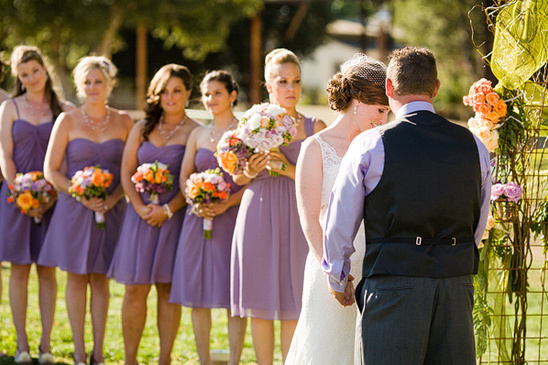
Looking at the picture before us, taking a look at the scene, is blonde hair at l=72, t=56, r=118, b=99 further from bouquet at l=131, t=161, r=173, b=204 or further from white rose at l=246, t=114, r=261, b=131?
white rose at l=246, t=114, r=261, b=131

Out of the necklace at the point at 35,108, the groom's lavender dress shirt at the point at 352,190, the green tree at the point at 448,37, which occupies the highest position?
the green tree at the point at 448,37

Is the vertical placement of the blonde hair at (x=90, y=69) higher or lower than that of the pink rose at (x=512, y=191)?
higher

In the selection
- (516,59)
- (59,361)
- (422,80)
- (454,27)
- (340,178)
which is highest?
(454,27)

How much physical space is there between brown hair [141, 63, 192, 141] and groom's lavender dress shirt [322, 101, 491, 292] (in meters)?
2.80

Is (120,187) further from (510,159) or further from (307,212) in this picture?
(510,159)

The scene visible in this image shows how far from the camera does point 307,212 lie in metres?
3.95

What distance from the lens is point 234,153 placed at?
16.3 feet

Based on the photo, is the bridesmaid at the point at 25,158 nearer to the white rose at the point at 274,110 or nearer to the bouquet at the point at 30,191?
the bouquet at the point at 30,191

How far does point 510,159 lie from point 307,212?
148cm

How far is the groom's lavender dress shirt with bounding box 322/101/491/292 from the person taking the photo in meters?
3.24

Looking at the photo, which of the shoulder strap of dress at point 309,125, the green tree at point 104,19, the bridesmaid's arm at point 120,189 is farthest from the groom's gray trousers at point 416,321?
the green tree at point 104,19

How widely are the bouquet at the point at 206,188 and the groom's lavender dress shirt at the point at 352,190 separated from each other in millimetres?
2024

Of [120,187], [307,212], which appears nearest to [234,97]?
[120,187]

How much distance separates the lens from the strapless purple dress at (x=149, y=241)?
573 cm
